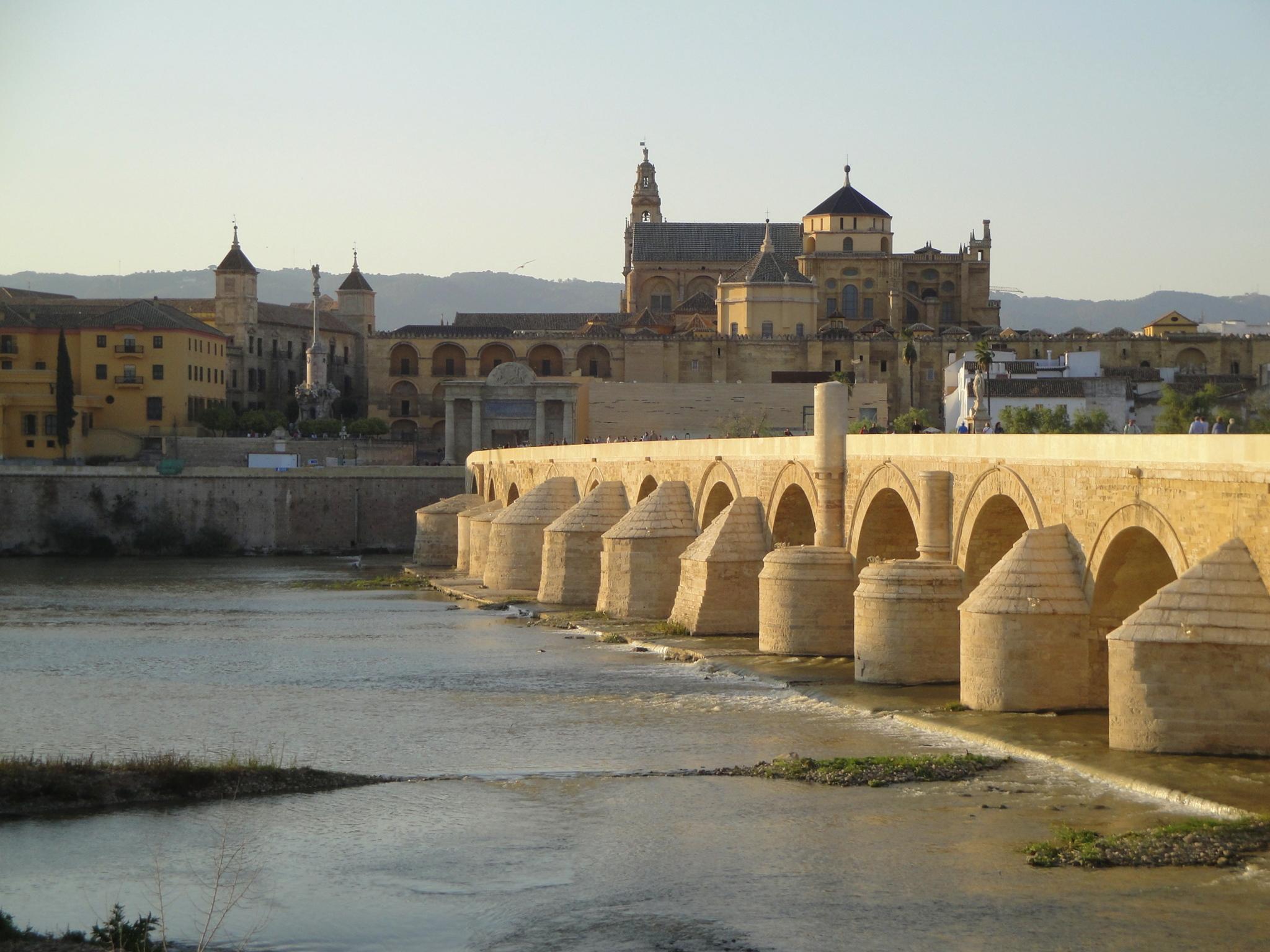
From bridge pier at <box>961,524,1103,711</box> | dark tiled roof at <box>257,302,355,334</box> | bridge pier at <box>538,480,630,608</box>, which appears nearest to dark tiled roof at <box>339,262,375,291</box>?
dark tiled roof at <box>257,302,355,334</box>

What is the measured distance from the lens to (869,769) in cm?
1783

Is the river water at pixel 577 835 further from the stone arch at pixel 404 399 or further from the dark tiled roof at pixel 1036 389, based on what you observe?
the stone arch at pixel 404 399

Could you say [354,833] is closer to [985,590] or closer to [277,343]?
[985,590]

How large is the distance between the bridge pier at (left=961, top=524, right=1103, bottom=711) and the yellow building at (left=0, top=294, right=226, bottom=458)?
53.7m

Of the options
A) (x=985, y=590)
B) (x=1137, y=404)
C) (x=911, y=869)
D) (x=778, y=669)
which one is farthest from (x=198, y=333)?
(x=911, y=869)

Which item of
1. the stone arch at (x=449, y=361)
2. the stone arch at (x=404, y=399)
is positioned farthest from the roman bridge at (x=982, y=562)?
the stone arch at (x=449, y=361)

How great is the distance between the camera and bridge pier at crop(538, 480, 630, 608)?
38125 mm

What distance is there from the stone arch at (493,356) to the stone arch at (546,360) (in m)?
1.05

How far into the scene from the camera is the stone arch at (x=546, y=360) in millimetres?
83688

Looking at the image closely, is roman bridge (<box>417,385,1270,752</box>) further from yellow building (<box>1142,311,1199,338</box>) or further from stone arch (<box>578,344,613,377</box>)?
yellow building (<box>1142,311,1199,338</box>)

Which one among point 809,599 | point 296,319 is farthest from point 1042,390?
point 296,319

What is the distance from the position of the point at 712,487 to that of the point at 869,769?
650 inches

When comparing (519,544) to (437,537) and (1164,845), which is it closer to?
(437,537)

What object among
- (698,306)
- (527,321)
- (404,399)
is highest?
(698,306)
